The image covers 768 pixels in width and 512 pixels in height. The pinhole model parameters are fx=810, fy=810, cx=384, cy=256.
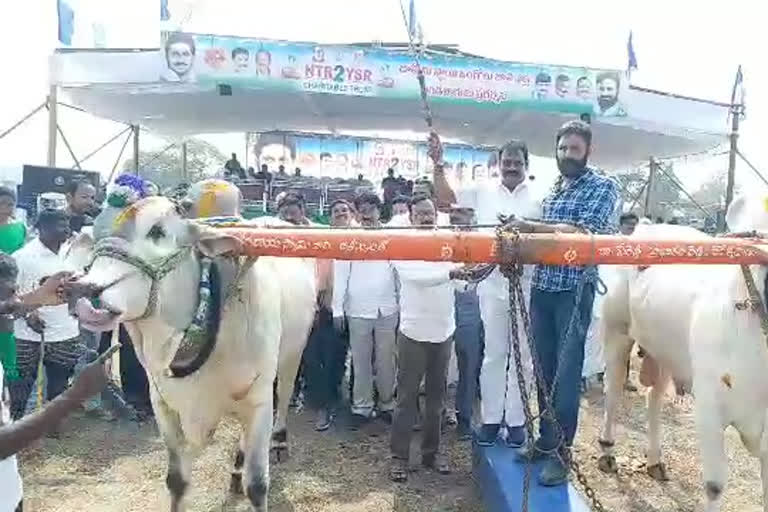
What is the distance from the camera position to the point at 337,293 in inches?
256

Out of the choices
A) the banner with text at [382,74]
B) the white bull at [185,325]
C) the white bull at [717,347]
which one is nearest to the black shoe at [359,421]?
the white bull at [185,325]

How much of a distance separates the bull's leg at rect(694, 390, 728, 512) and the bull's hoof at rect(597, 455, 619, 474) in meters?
1.66

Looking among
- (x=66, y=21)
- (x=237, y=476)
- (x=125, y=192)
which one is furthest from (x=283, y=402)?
(x=66, y=21)

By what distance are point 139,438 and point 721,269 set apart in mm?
4490

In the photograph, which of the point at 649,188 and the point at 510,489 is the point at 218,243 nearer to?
the point at 510,489

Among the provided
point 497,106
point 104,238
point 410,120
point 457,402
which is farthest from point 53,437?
point 410,120

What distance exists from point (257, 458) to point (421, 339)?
4.85ft

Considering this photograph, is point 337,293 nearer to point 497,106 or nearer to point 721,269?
point 721,269

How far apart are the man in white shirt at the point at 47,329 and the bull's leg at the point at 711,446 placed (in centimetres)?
415

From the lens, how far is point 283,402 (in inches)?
229

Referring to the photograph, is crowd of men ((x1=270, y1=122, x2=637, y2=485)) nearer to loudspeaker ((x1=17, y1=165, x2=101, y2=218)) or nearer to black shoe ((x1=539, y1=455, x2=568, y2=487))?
black shoe ((x1=539, y1=455, x2=568, y2=487))

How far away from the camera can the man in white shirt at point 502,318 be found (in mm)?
4887

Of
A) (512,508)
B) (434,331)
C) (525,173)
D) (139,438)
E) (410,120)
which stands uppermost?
(410,120)

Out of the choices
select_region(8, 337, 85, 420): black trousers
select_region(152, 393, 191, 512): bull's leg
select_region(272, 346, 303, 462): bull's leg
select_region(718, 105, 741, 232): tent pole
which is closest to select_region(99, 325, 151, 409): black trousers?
select_region(8, 337, 85, 420): black trousers
